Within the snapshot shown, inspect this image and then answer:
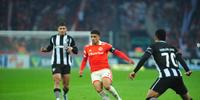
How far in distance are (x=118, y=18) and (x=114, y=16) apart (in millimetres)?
435

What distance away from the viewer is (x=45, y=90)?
801 inches

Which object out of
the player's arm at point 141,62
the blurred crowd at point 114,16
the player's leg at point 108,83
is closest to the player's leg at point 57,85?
the player's leg at point 108,83

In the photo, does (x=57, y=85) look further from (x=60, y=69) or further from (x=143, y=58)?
(x=143, y=58)

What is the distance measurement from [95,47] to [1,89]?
7.88 meters

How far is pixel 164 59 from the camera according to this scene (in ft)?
36.9

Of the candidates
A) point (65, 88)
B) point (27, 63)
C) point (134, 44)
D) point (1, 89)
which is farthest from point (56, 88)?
point (134, 44)

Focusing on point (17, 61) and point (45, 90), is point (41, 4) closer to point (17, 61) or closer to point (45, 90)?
point (17, 61)

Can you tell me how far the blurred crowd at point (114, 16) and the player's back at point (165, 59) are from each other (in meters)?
31.0

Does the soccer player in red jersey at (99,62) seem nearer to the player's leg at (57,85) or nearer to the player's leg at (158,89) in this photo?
the player's leg at (57,85)

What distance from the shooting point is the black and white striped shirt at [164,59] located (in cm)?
1118

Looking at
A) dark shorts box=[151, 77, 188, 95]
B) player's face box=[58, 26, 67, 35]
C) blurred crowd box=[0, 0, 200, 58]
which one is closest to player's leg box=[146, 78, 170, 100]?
dark shorts box=[151, 77, 188, 95]

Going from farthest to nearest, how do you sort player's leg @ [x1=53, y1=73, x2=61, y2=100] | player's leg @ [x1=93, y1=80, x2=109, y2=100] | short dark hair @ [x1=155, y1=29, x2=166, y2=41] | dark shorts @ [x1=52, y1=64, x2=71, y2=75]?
dark shorts @ [x1=52, y1=64, x2=71, y2=75], player's leg @ [x1=53, y1=73, x2=61, y2=100], player's leg @ [x1=93, y1=80, x2=109, y2=100], short dark hair @ [x1=155, y1=29, x2=166, y2=41]

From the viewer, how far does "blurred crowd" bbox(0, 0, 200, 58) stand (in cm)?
4331

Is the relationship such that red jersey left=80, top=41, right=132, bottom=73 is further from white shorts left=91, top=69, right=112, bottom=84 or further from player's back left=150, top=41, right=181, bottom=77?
player's back left=150, top=41, right=181, bottom=77
